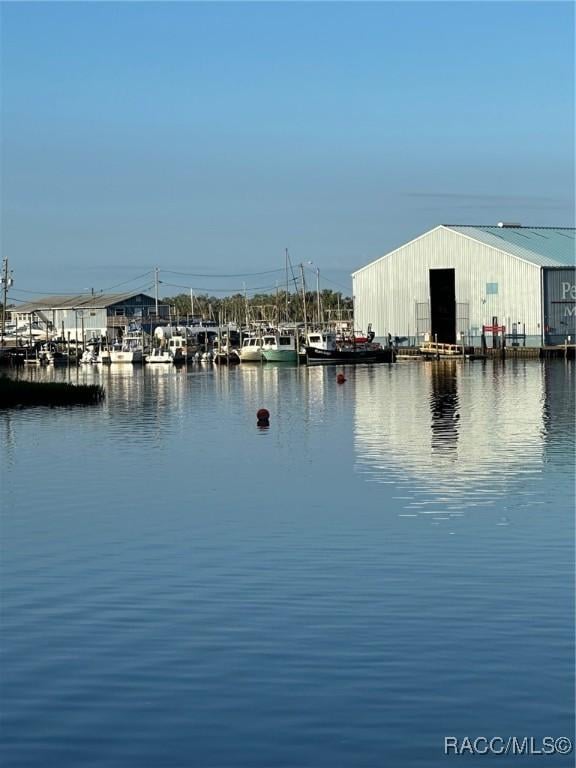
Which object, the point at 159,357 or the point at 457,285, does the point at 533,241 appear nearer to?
the point at 457,285

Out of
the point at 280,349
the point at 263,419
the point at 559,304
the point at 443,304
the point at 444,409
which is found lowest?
the point at 444,409

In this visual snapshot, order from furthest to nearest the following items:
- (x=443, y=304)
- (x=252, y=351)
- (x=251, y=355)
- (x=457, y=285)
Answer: (x=251, y=355) → (x=252, y=351) → (x=443, y=304) → (x=457, y=285)

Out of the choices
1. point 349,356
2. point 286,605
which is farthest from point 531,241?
point 286,605

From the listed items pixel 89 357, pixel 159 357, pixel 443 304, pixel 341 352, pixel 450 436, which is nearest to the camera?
pixel 450 436

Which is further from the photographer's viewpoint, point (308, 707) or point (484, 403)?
point (484, 403)

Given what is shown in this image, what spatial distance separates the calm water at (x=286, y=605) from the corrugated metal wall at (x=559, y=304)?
235 feet

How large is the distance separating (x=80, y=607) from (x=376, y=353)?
102238mm

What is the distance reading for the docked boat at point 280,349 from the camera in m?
131

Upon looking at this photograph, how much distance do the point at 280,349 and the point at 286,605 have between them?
113737 millimetres

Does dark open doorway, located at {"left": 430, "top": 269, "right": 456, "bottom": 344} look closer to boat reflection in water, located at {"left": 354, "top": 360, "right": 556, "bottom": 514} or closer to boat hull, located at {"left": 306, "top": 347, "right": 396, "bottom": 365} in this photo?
boat hull, located at {"left": 306, "top": 347, "right": 396, "bottom": 365}

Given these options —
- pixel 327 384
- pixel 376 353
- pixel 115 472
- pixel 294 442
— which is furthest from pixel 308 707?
pixel 376 353

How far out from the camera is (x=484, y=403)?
60625 mm

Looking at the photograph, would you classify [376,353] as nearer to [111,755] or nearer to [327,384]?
[327,384]

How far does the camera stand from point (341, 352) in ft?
403
